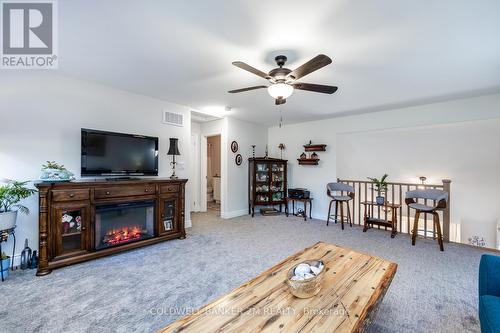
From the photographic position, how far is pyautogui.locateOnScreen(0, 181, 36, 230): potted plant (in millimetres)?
2279

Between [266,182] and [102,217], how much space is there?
12.1 ft

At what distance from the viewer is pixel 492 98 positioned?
11.4 feet

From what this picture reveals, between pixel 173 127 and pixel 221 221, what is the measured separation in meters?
2.26

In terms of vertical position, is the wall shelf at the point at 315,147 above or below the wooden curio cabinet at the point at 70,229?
above

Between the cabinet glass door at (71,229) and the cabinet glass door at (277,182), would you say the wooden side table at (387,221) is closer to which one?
the cabinet glass door at (277,182)

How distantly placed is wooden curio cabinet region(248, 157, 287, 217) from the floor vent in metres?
2.02

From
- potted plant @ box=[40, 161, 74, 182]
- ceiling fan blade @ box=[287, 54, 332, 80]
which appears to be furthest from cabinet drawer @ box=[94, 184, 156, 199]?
ceiling fan blade @ box=[287, 54, 332, 80]

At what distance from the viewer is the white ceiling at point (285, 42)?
165cm

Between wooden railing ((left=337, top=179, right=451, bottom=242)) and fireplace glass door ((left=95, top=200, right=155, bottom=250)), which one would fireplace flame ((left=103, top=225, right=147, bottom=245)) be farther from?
wooden railing ((left=337, top=179, right=451, bottom=242))

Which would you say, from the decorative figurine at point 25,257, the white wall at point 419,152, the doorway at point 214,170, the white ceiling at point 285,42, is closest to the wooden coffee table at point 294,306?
the white ceiling at point 285,42

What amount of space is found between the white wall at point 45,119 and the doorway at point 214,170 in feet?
12.8

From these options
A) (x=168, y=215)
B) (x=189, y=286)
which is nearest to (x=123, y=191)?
(x=168, y=215)

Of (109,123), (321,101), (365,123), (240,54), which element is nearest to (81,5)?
(240,54)

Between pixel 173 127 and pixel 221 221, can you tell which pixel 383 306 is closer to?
pixel 221 221
